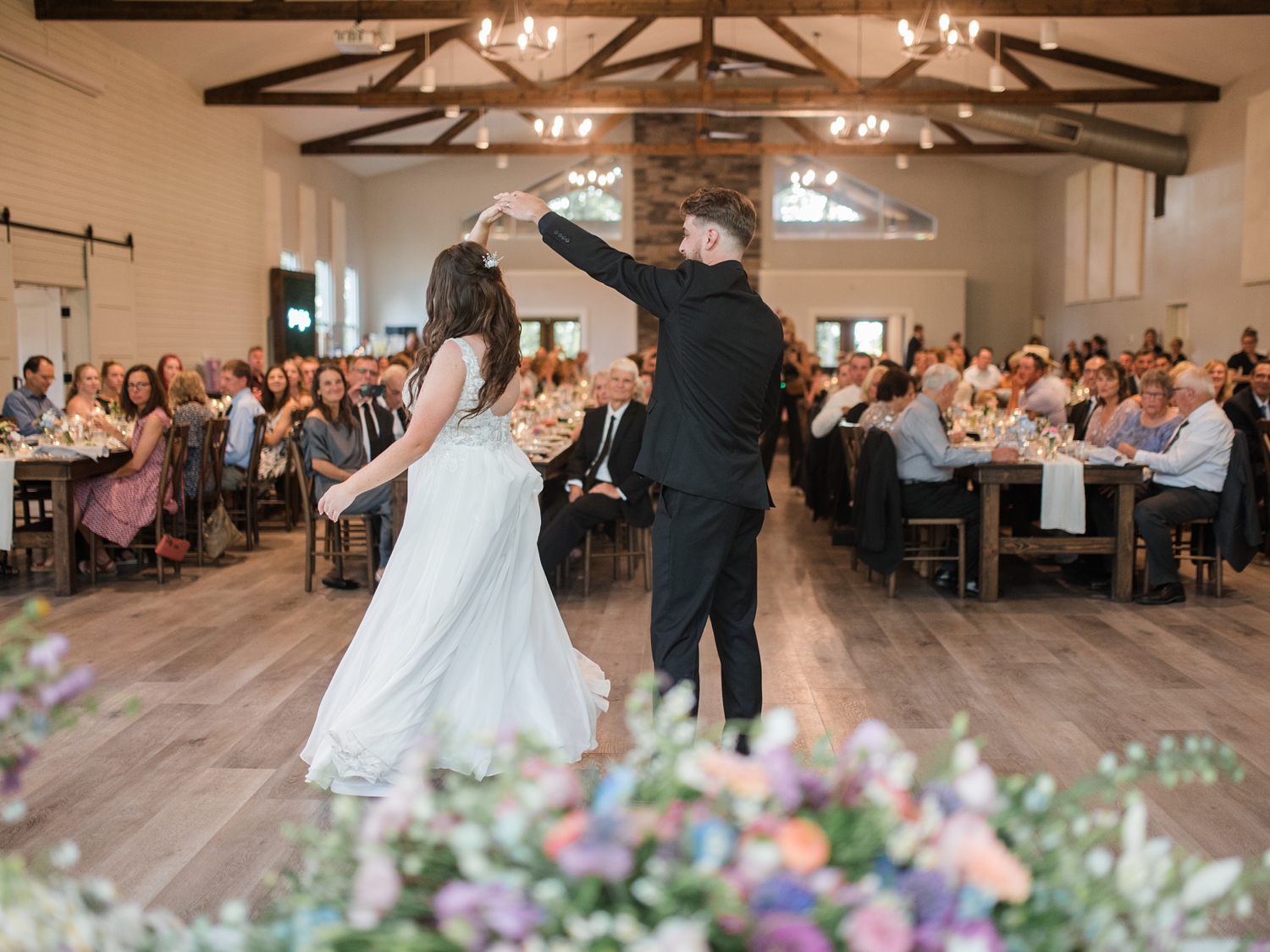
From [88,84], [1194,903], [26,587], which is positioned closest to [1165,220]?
[88,84]

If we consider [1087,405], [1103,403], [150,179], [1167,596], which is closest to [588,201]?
[150,179]

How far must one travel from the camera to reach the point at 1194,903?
2.89 feet

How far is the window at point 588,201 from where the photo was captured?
21.0 metres

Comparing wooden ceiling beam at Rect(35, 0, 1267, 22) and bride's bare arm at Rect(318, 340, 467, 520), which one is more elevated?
wooden ceiling beam at Rect(35, 0, 1267, 22)

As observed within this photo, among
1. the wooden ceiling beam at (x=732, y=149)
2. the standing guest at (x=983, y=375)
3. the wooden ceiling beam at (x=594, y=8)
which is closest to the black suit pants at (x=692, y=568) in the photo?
the wooden ceiling beam at (x=594, y=8)

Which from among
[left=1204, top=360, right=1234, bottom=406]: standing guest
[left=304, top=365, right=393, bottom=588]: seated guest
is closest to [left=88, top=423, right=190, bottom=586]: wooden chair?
[left=304, top=365, right=393, bottom=588]: seated guest

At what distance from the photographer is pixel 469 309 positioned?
3225 millimetres

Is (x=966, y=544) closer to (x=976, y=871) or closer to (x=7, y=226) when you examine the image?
(x=976, y=871)

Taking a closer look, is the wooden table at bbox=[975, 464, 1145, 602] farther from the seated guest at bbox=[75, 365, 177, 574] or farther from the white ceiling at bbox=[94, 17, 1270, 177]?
the white ceiling at bbox=[94, 17, 1270, 177]

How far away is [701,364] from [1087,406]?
6.13 meters

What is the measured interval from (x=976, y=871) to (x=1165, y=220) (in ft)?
54.7

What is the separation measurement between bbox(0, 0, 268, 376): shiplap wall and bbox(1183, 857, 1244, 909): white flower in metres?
10.6

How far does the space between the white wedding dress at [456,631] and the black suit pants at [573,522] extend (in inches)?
99.7

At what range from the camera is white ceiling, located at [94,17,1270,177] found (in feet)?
39.7
